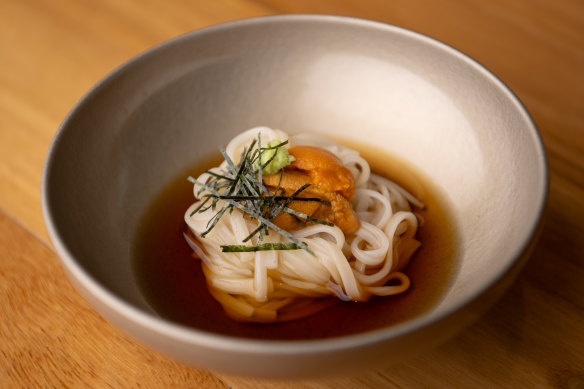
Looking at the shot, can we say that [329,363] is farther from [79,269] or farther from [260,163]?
[260,163]

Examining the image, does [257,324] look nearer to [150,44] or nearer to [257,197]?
[257,197]

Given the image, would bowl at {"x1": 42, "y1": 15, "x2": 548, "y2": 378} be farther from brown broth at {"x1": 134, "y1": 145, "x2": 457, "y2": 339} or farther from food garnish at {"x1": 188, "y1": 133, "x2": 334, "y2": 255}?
food garnish at {"x1": 188, "y1": 133, "x2": 334, "y2": 255}

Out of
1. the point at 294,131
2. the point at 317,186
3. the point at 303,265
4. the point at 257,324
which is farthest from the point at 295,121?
the point at 257,324

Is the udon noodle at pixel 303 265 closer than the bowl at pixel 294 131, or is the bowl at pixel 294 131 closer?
the bowl at pixel 294 131

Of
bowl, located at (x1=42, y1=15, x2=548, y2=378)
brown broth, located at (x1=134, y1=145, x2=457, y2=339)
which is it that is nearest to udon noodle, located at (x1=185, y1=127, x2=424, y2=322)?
brown broth, located at (x1=134, y1=145, x2=457, y2=339)

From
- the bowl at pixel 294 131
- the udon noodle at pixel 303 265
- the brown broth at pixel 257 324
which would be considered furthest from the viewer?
the udon noodle at pixel 303 265

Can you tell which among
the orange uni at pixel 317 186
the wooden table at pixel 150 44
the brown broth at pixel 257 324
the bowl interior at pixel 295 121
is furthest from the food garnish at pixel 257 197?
the wooden table at pixel 150 44

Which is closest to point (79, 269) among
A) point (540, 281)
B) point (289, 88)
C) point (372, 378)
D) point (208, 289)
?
point (208, 289)

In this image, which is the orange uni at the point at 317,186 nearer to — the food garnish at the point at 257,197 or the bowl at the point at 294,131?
the food garnish at the point at 257,197
